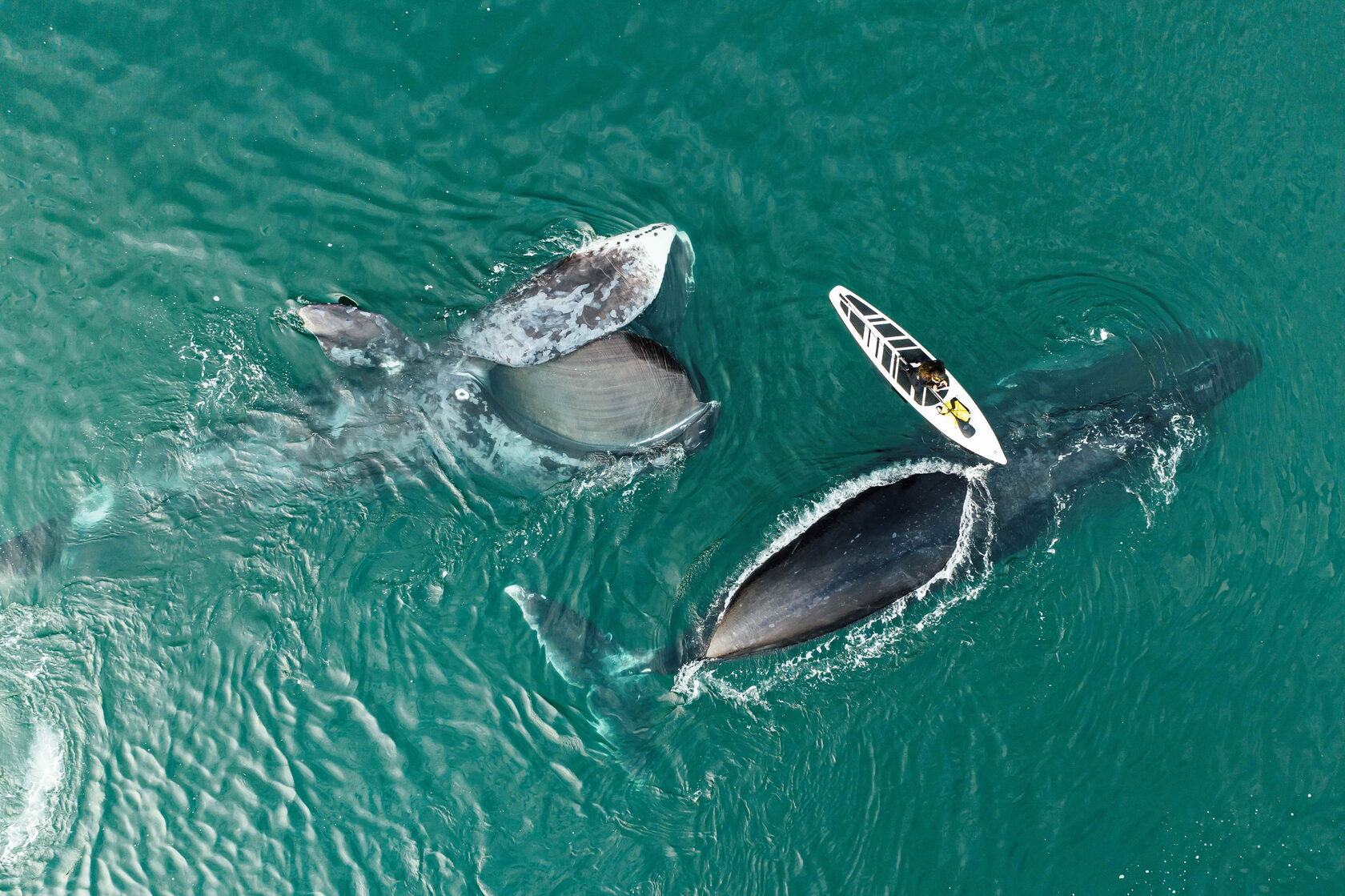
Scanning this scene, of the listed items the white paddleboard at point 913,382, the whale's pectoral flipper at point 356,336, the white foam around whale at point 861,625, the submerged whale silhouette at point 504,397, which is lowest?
the white foam around whale at point 861,625

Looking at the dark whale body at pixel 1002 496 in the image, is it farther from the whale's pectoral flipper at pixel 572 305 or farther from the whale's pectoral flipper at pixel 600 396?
the whale's pectoral flipper at pixel 572 305

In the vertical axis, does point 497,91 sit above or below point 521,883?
above

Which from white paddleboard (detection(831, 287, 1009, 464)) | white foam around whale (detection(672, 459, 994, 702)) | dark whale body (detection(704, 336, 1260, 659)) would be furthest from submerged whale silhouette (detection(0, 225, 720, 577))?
white foam around whale (detection(672, 459, 994, 702))

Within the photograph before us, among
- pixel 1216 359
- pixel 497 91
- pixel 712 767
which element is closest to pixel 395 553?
pixel 712 767

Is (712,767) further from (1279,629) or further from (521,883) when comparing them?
(1279,629)

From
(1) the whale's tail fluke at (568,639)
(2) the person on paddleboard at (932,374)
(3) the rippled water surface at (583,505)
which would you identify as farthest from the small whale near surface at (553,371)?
(2) the person on paddleboard at (932,374)

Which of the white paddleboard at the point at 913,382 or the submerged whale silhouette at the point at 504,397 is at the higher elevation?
the submerged whale silhouette at the point at 504,397
